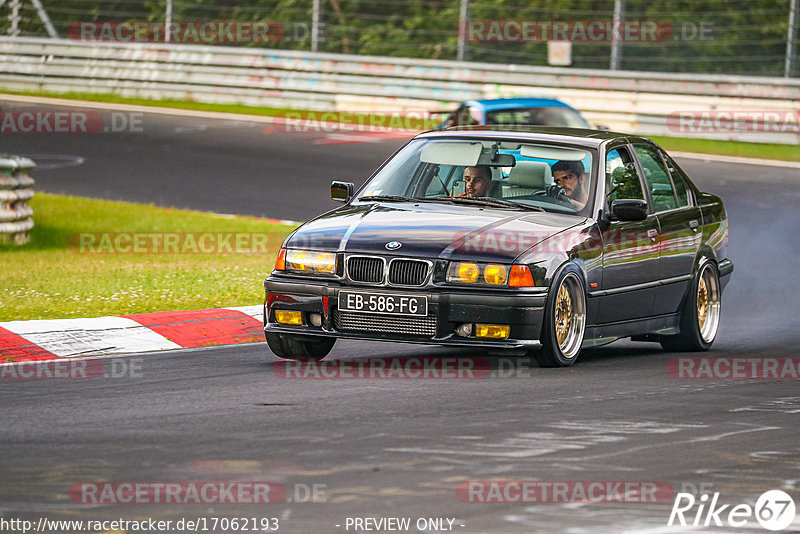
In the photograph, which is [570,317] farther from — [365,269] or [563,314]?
[365,269]

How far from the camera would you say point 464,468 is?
5930 millimetres

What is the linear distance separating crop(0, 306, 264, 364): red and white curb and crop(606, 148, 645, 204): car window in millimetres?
2638

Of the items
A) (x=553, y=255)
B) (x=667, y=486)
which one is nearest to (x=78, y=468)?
(x=667, y=486)

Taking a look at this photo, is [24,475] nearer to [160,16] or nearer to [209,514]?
[209,514]

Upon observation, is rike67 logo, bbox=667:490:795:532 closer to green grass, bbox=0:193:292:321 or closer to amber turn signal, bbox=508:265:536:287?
amber turn signal, bbox=508:265:536:287

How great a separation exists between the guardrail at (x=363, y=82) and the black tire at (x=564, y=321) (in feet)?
49.5

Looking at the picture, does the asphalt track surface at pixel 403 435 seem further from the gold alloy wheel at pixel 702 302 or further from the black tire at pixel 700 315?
the gold alloy wheel at pixel 702 302

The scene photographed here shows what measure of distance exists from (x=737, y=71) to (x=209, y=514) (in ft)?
94.4
